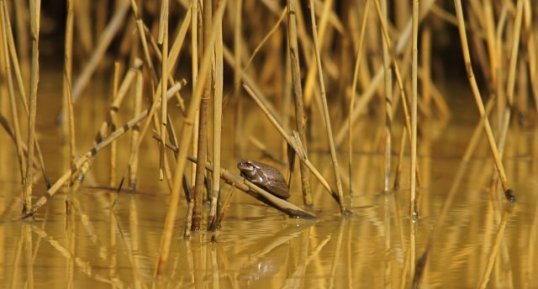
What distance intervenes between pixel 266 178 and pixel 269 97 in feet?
8.02

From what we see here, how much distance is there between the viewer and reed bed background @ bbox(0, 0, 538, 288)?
2.59 metres

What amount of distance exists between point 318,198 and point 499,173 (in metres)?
0.50

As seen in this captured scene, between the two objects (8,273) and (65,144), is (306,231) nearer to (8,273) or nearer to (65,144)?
(8,273)

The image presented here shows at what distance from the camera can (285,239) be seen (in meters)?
2.75

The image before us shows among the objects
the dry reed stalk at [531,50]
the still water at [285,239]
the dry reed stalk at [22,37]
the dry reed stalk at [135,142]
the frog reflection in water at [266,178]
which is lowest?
the still water at [285,239]

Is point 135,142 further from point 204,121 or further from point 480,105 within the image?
point 480,105

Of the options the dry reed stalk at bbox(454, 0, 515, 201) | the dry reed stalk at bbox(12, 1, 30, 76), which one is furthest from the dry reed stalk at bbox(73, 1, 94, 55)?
the dry reed stalk at bbox(454, 0, 515, 201)

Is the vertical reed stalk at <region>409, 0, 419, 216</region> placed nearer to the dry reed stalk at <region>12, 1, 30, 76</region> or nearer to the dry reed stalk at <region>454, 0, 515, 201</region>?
the dry reed stalk at <region>454, 0, 515, 201</region>

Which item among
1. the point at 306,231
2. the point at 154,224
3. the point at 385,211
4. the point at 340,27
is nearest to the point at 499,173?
the point at 385,211

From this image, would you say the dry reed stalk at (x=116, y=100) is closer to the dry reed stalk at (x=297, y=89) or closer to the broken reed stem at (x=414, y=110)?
the dry reed stalk at (x=297, y=89)

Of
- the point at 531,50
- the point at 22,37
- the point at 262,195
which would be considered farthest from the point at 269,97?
the point at 262,195

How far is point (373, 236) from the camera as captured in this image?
281 cm

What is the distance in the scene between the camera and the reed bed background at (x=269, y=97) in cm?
259

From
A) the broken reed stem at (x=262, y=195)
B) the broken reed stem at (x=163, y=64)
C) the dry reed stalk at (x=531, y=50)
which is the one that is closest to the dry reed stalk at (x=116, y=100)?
the broken reed stem at (x=163, y=64)
